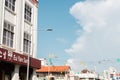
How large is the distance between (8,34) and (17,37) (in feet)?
5.40

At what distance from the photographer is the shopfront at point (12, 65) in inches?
1025

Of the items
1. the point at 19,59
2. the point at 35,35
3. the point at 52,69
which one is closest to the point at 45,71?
the point at 52,69

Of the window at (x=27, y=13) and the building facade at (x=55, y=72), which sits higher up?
the window at (x=27, y=13)

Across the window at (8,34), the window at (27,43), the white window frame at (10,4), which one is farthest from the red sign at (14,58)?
the white window frame at (10,4)

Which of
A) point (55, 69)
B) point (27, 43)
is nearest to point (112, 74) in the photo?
point (55, 69)

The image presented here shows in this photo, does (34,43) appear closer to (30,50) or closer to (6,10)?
(30,50)

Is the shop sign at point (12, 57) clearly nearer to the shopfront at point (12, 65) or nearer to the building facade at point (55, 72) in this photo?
the shopfront at point (12, 65)

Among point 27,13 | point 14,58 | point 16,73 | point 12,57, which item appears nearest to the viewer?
point 12,57

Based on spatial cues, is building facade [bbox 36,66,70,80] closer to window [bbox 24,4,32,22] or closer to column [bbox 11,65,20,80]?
window [bbox 24,4,32,22]

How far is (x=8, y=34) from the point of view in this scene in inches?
1149

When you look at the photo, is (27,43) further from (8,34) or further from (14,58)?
(14,58)

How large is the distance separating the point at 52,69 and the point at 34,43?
64.1 m

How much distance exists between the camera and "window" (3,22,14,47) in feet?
93.0

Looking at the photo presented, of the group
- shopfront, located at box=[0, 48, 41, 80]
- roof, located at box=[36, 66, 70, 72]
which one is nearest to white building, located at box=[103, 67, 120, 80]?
roof, located at box=[36, 66, 70, 72]
